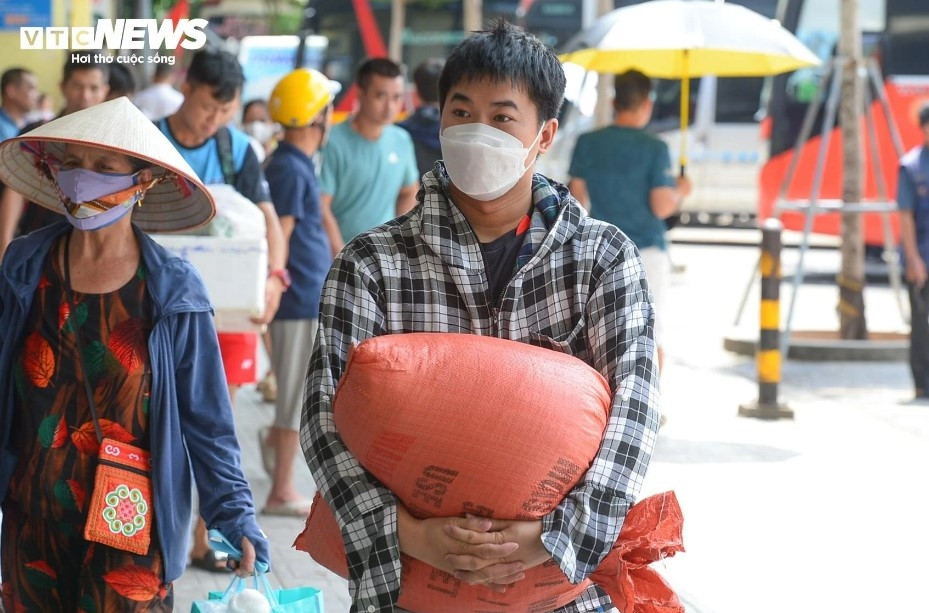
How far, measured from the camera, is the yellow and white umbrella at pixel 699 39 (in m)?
8.74

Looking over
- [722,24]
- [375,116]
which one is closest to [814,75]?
[722,24]

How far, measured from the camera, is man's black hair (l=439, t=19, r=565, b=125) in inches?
101

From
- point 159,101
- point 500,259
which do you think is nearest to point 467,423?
point 500,259

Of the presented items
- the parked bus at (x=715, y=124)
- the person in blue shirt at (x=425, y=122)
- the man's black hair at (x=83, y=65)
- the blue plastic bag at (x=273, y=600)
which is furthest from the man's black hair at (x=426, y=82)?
the parked bus at (x=715, y=124)

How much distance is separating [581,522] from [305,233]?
13.9 ft

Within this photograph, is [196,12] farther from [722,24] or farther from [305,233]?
[305,233]

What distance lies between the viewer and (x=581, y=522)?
232cm

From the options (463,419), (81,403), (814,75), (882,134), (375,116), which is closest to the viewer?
(463,419)

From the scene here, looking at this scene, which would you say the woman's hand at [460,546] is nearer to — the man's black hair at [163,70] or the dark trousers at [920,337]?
the man's black hair at [163,70]

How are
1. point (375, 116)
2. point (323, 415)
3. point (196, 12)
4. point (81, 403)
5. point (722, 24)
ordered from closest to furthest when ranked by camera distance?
point (323, 415), point (81, 403), point (375, 116), point (722, 24), point (196, 12)

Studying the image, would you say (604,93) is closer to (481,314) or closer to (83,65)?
(83,65)

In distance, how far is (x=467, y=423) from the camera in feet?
7.43

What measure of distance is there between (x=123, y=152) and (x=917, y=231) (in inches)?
297

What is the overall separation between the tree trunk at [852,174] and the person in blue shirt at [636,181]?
3799mm
